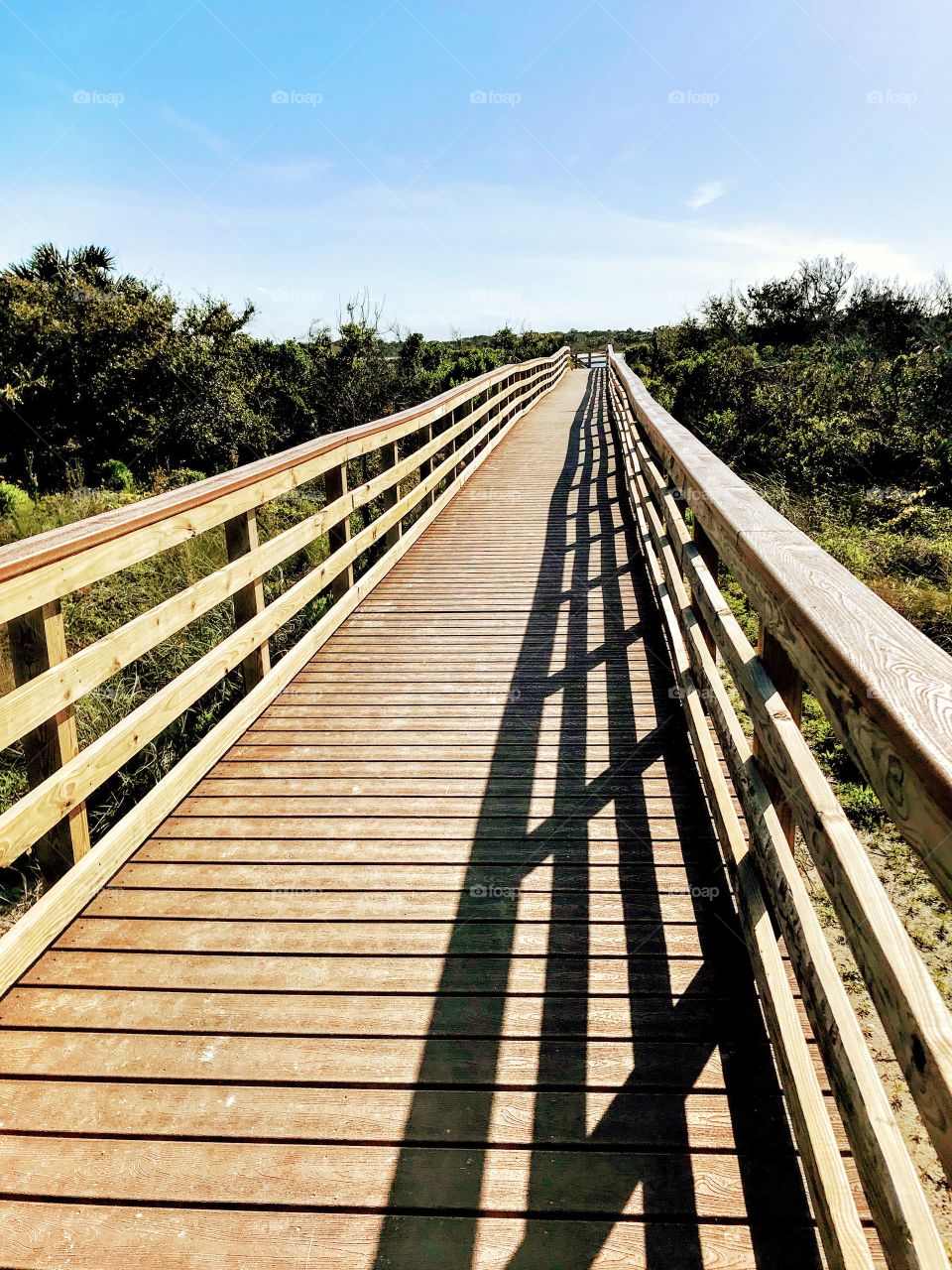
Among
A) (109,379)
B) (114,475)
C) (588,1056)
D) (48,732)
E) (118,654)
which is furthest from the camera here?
(109,379)

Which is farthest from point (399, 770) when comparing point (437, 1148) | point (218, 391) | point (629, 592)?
point (218, 391)

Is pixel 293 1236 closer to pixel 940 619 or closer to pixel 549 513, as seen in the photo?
pixel 549 513

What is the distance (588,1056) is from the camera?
6.40 ft

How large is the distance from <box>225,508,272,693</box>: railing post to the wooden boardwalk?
0.48 m

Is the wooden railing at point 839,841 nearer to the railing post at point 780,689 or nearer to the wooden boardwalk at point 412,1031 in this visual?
the railing post at point 780,689

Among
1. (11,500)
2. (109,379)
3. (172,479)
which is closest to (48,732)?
(11,500)

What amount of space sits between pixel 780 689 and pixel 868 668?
30.2 inches

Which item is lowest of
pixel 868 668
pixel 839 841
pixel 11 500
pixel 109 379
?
pixel 11 500

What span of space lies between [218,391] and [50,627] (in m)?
23.9

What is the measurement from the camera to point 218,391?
963 inches

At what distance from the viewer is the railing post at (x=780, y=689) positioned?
204 centimetres

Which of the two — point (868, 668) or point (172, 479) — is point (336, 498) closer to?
point (868, 668)

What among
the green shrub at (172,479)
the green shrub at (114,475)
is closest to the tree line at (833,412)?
the green shrub at (172,479)

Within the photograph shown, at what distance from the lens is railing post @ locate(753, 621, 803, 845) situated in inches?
80.2
